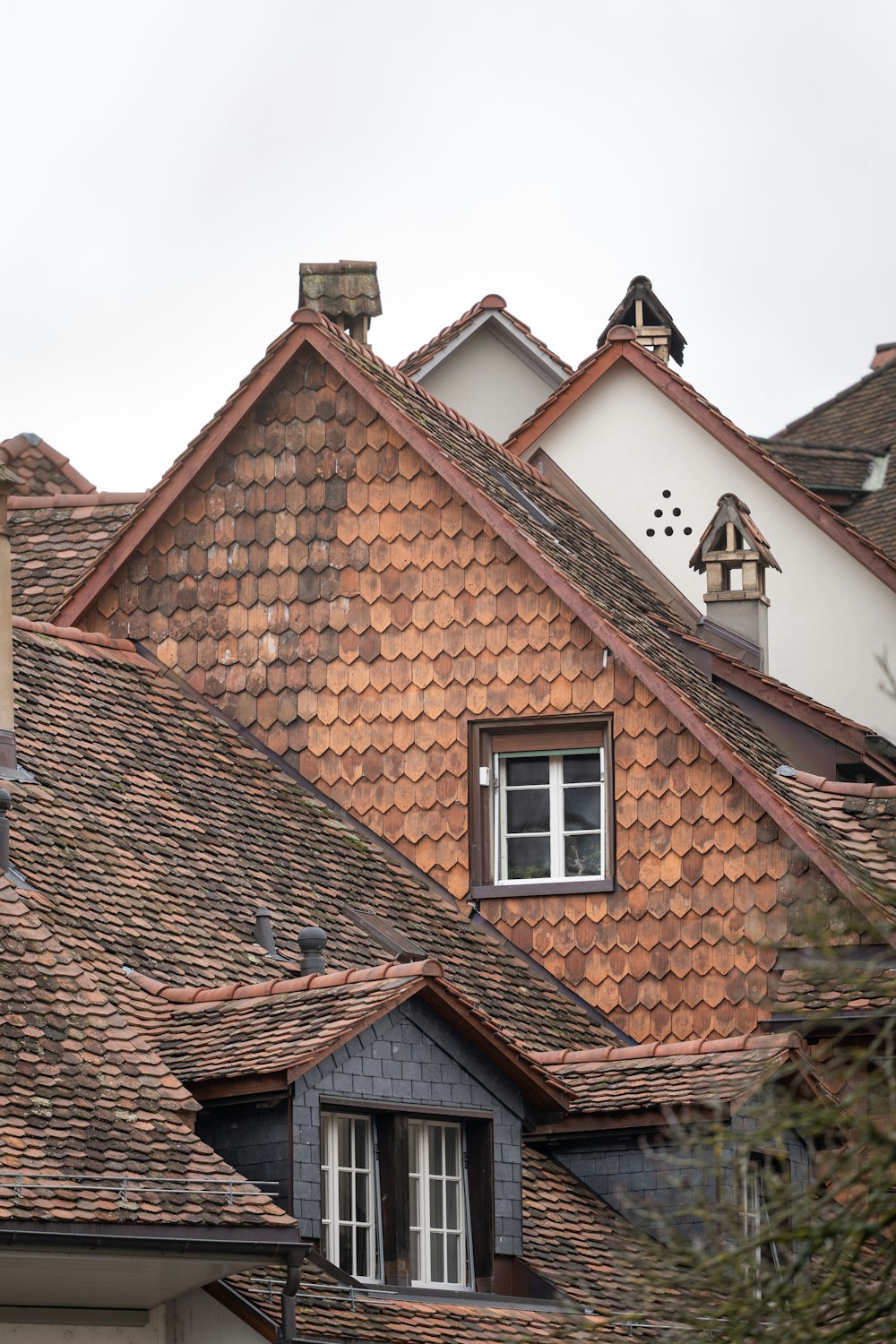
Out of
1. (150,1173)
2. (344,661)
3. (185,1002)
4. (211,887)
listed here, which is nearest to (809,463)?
(344,661)

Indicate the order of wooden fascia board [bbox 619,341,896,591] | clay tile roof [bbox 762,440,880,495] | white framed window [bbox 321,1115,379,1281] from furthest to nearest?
clay tile roof [bbox 762,440,880,495] < wooden fascia board [bbox 619,341,896,591] < white framed window [bbox 321,1115,379,1281]

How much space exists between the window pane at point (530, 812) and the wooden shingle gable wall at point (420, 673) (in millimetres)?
440

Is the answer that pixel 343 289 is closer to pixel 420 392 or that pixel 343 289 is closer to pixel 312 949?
pixel 420 392

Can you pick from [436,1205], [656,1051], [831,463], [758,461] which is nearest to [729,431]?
[758,461]

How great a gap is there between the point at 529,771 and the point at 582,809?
565mm

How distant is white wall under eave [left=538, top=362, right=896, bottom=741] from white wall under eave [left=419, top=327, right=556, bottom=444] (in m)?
2.21

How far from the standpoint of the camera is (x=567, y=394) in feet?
93.0

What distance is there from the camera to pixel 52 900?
1716 cm

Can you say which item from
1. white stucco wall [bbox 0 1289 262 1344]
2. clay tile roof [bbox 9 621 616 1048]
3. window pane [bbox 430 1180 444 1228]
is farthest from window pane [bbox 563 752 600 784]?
white stucco wall [bbox 0 1289 262 1344]

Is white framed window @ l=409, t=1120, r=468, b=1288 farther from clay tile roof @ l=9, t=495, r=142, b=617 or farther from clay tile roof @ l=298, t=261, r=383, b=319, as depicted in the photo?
clay tile roof @ l=298, t=261, r=383, b=319

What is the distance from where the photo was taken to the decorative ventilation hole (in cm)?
2806

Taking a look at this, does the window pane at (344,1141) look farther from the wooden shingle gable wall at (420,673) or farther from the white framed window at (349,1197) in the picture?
the wooden shingle gable wall at (420,673)

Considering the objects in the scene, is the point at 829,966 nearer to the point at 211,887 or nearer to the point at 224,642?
the point at 211,887

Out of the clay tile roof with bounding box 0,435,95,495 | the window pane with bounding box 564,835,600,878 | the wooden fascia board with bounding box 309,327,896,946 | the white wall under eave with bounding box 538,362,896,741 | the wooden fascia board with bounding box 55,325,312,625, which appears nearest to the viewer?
the wooden fascia board with bounding box 309,327,896,946
